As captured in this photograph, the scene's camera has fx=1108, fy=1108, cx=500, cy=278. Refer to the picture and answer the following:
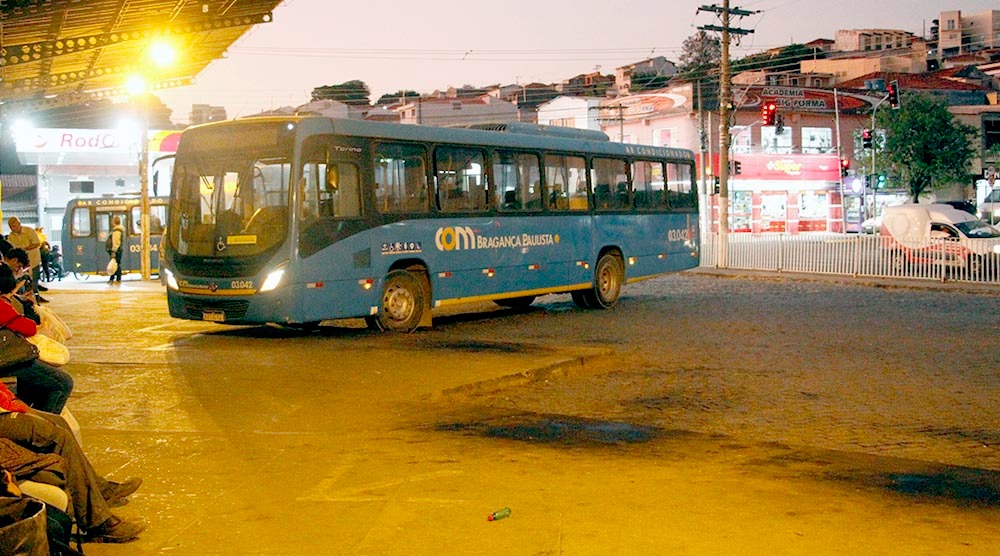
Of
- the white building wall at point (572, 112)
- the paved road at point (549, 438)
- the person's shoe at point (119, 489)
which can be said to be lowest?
the paved road at point (549, 438)

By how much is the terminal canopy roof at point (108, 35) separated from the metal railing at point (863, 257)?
1792 cm

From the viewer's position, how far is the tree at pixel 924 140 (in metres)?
66.0

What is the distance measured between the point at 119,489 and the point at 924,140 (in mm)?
66341

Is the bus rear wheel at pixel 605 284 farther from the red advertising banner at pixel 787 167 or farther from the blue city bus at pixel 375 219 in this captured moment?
the red advertising banner at pixel 787 167

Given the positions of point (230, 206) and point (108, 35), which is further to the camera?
point (108, 35)

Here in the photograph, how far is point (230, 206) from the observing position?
15430 millimetres

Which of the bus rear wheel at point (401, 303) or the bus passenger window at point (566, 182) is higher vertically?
the bus passenger window at point (566, 182)

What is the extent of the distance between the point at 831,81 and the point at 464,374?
253ft

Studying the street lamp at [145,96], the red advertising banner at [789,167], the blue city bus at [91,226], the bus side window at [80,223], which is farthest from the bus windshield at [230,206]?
the red advertising banner at [789,167]

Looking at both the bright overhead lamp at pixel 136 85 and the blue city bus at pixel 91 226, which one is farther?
the blue city bus at pixel 91 226

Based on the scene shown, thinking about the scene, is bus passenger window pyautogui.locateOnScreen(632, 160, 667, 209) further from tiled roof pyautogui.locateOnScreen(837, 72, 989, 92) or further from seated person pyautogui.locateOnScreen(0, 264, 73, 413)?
tiled roof pyautogui.locateOnScreen(837, 72, 989, 92)

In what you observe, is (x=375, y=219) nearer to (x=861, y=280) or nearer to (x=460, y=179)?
(x=460, y=179)

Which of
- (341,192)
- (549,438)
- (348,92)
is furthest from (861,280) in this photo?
(348,92)

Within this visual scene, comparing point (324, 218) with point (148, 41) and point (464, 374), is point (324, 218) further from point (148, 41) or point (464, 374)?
point (148, 41)
